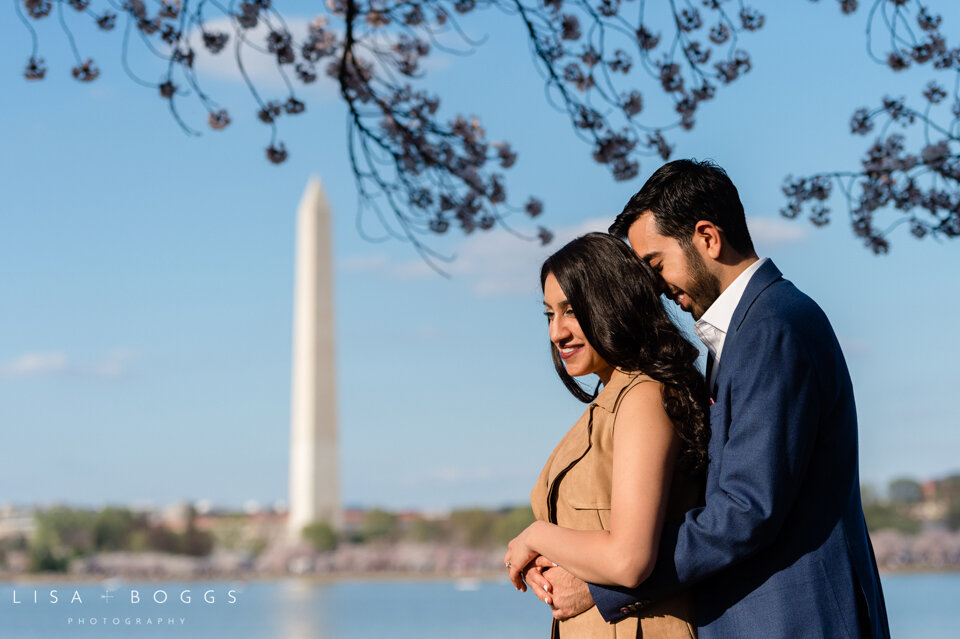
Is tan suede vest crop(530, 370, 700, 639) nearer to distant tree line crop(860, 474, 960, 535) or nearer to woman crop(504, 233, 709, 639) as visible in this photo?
woman crop(504, 233, 709, 639)


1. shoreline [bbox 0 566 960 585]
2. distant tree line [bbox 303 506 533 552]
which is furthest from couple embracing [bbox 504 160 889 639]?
distant tree line [bbox 303 506 533 552]

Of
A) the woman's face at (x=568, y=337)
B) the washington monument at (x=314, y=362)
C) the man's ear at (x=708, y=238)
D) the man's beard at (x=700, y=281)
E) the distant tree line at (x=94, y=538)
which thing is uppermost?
the washington monument at (x=314, y=362)

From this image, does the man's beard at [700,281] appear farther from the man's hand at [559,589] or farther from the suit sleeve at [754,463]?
the man's hand at [559,589]

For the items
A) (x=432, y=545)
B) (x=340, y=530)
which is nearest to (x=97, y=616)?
(x=340, y=530)

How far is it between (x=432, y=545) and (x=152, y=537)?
11133 mm

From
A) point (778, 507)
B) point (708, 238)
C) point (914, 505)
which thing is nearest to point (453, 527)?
point (914, 505)

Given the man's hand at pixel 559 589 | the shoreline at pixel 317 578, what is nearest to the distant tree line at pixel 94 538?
the shoreline at pixel 317 578

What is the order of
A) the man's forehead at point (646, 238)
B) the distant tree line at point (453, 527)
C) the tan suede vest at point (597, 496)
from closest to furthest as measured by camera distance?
1. the tan suede vest at point (597, 496)
2. the man's forehead at point (646, 238)
3. the distant tree line at point (453, 527)

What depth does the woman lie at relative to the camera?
178 cm

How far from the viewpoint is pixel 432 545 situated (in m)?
47.2

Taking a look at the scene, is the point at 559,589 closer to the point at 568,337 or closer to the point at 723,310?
the point at 568,337

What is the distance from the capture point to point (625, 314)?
1943 millimetres

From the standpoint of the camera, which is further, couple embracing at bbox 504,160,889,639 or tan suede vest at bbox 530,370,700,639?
tan suede vest at bbox 530,370,700,639

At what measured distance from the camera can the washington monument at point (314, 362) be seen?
32.6 metres
